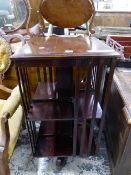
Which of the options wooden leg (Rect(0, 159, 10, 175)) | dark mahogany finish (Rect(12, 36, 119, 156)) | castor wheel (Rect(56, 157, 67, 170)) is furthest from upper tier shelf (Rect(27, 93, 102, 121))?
castor wheel (Rect(56, 157, 67, 170))

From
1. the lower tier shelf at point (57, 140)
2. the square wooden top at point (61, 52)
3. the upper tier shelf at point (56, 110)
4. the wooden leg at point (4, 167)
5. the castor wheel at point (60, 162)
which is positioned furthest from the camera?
the castor wheel at point (60, 162)

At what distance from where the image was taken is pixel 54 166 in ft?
4.23

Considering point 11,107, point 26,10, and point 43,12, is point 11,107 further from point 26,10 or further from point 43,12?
point 26,10

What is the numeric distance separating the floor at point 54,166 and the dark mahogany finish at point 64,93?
207 mm

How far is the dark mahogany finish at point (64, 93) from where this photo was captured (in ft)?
2.55

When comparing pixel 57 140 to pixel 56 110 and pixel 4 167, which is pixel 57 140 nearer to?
pixel 56 110

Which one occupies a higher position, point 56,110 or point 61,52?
point 61,52

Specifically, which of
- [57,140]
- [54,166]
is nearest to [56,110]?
[57,140]

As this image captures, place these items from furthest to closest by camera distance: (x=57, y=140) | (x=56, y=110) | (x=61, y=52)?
(x=57, y=140) → (x=56, y=110) → (x=61, y=52)

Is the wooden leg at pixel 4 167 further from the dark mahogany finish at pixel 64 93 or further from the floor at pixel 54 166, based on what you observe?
the floor at pixel 54 166

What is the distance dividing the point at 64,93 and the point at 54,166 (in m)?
0.60

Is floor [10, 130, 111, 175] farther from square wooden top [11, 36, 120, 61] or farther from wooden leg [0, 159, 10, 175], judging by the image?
square wooden top [11, 36, 120, 61]

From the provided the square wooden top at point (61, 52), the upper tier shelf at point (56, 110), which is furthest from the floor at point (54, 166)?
the square wooden top at point (61, 52)

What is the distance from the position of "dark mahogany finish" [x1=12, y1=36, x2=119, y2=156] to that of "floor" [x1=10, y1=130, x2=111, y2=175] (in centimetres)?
21
